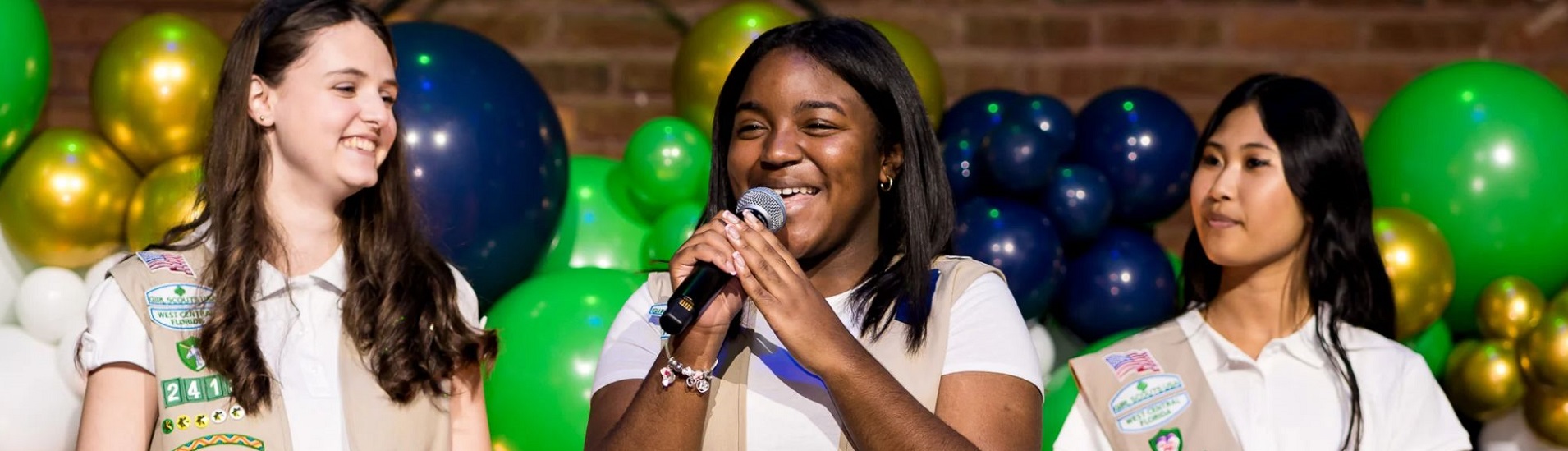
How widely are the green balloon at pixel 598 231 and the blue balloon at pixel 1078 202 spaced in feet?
2.92

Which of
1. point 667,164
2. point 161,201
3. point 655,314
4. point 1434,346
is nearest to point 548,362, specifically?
point 667,164

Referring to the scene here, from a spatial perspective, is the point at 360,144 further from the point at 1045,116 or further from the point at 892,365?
the point at 1045,116

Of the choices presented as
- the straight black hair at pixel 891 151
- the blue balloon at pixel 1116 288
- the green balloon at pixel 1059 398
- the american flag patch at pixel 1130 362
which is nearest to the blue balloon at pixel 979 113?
the blue balloon at pixel 1116 288

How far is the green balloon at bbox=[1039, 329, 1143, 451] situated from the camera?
10.3 feet

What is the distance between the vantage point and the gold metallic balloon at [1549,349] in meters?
3.08

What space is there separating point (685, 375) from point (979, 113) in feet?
5.79

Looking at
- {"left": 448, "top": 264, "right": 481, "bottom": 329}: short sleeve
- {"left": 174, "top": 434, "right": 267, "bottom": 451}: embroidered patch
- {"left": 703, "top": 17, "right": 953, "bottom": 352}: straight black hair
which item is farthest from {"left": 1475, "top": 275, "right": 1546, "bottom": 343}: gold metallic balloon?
{"left": 174, "top": 434, "right": 267, "bottom": 451}: embroidered patch

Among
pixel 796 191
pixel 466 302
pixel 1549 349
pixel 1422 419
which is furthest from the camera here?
pixel 1549 349

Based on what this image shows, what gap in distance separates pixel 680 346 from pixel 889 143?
41 cm

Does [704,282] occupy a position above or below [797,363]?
above

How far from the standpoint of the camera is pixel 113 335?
2027mm

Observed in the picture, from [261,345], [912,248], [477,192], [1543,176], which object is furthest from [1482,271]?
[261,345]

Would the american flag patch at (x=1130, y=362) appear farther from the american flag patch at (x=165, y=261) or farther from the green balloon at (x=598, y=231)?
the american flag patch at (x=165, y=261)

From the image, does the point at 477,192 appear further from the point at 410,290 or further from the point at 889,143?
the point at 889,143
